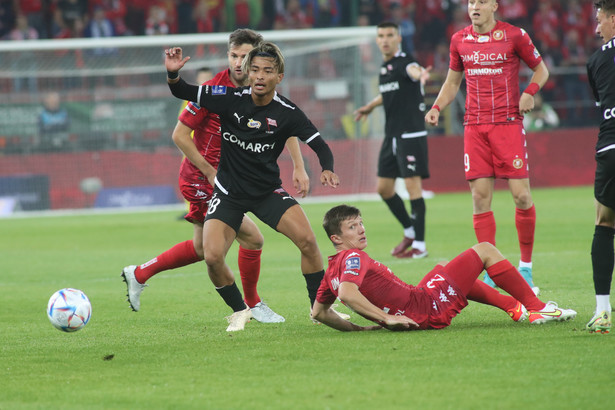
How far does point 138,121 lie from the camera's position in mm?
19578

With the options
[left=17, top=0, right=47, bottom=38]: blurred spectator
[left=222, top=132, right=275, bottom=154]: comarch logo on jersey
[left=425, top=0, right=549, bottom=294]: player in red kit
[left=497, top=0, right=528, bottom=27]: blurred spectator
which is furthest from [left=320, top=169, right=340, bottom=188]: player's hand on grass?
[left=497, top=0, right=528, bottom=27]: blurred spectator

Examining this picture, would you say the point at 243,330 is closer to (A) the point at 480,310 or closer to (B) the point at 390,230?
(A) the point at 480,310

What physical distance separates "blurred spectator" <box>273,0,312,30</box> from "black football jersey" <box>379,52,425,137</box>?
13.5m

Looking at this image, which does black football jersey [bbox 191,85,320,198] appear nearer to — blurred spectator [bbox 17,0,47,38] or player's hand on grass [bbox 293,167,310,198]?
player's hand on grass [bbox 293,167,310,198]

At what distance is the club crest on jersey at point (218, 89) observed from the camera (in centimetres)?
651

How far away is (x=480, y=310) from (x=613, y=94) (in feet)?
6.70

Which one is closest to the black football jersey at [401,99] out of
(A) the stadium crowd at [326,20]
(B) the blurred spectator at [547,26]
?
(A) the stadium crowd at [326,20]

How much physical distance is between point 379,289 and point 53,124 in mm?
14649

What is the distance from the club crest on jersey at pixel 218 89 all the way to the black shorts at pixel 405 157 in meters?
5.03

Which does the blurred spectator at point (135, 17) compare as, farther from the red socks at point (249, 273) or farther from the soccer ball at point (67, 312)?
the soccer ball at point (67, 312)

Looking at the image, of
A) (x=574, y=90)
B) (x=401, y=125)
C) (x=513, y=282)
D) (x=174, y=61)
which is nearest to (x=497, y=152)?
(x=513, y=282)

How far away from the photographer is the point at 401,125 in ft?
37.9

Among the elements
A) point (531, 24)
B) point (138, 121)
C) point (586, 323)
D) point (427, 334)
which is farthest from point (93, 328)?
point (531, 24)

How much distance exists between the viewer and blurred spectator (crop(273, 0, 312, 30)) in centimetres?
2478
